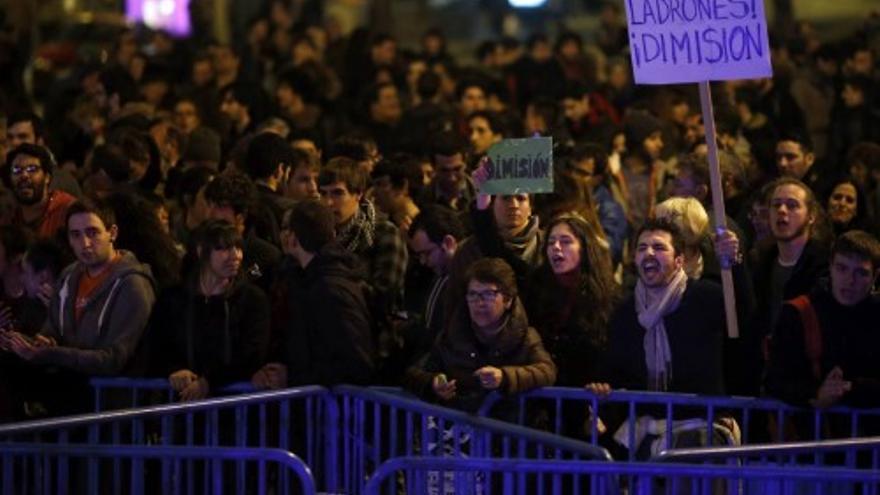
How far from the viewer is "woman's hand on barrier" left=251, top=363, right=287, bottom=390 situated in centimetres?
1220

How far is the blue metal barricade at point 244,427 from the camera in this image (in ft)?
37.1

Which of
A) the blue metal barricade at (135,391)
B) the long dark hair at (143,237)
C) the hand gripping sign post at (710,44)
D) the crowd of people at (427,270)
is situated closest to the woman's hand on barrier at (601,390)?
the crowd of people at (427,270)

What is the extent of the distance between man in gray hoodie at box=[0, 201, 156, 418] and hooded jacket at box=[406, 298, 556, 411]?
5.25 feet

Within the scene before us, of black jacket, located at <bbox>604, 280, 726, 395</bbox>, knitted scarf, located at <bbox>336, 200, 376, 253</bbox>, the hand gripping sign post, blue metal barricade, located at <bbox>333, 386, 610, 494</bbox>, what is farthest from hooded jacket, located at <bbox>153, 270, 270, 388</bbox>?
the hand gripping sign post

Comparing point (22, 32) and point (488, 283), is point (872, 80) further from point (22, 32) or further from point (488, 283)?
point (488, 283)

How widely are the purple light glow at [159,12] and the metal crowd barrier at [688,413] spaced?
67.4 feet

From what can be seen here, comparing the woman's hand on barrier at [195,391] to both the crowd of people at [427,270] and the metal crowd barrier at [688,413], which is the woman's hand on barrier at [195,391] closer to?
the crowd of people at [427,270]

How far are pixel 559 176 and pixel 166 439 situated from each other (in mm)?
3360

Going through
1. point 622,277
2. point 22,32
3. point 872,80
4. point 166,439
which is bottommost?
point 166,439

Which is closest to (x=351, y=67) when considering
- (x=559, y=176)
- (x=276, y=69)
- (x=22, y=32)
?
(x=276, y=69)

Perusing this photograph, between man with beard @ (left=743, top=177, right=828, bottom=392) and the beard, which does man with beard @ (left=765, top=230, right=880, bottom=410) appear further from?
the beard

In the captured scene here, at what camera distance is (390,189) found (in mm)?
15195

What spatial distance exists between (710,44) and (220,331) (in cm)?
273

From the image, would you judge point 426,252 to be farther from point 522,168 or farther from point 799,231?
point 799,231
